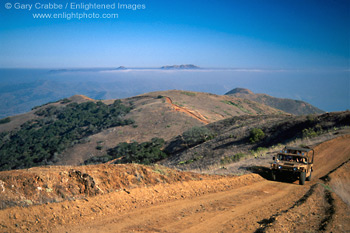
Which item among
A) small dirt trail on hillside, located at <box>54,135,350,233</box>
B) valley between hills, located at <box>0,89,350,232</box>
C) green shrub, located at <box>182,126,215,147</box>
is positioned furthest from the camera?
green shrub, located at <box>182,126,215,147</box>

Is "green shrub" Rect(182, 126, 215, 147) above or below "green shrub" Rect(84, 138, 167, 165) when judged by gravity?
above

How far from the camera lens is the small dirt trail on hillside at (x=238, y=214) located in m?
5.73

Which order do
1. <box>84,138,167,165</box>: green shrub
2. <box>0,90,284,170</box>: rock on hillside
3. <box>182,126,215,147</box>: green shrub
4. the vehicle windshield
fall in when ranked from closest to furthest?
the vehicle windshield, <box>84,138,167,165</box>: green shrub, <box>182,126,215,147</box>: green shrub, <box>0,90,284,170</box>: rock on hillside

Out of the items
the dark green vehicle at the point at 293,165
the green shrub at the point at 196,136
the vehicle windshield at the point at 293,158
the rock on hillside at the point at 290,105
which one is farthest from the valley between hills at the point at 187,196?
the rock on hillside at the point at 290,105

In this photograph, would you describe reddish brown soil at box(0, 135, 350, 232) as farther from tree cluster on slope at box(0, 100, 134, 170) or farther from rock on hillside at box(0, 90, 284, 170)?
tree cluster on slope at box(0, 100, 134, 170)

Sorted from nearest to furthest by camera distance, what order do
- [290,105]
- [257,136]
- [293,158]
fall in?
[293,158]
[257,136]
[290,105]

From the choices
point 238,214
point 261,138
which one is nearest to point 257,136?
point 261,138

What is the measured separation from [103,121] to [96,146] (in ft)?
43.7

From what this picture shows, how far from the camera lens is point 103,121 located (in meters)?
45.3

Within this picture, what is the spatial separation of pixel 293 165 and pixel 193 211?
6128 mm

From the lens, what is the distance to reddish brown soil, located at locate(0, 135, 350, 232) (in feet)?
17.9

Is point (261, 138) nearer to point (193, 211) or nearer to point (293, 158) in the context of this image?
point (293, 158)

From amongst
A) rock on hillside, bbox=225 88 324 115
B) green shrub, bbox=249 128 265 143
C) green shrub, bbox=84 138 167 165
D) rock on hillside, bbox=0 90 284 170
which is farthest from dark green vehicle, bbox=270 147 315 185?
rock on hillside, bbox=225 88 324 115

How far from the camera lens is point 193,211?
22.1 ft
